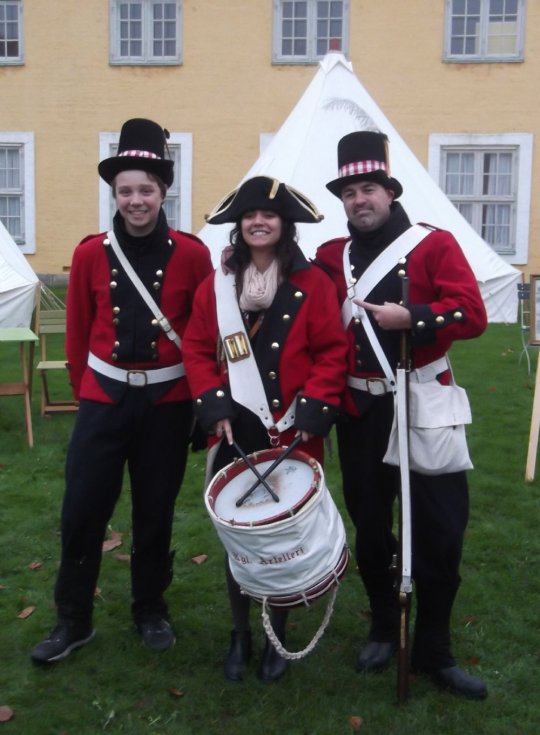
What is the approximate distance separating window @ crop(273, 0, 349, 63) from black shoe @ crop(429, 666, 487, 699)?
1438 cm

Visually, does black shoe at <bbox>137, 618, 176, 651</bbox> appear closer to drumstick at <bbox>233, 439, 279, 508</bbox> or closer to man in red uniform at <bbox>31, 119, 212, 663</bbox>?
man in red uniform at <bbox>31, 119, 212, 663</bbox>

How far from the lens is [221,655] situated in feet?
11.7

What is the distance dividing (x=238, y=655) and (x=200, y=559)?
1143mm

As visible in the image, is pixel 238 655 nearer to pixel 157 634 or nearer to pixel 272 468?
pixel 157 634

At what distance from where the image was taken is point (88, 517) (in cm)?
341

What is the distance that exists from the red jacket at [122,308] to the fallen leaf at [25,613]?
1119mm

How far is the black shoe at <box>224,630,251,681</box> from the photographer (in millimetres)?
3373

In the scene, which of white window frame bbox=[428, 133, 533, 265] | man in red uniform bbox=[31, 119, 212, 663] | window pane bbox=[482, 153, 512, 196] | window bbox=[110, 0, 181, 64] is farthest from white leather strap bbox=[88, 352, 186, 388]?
window pane bbox=[482, 153, 512, 196]

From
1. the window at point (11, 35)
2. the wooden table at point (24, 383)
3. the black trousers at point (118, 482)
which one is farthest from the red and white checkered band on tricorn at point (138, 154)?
the window at point (11, 35)

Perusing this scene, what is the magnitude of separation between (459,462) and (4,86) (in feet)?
51.1

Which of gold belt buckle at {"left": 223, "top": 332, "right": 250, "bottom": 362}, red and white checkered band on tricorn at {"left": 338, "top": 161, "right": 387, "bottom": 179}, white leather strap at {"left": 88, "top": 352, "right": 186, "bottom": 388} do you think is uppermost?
red and white checkered band on tricorn at {"left": 338, "top": 161, "right": 387, "bottom": 179}

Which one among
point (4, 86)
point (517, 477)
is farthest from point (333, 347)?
point (4, 86)

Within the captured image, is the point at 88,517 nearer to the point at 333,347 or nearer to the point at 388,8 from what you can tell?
the point at 333,347

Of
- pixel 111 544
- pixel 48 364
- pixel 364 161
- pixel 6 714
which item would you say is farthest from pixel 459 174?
pixel 6 714
